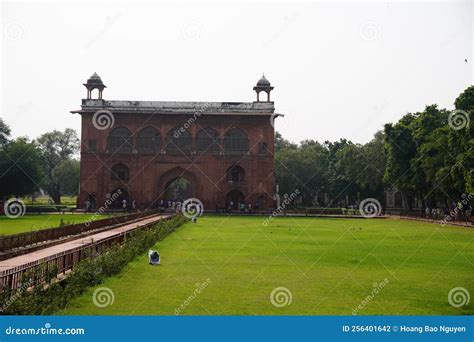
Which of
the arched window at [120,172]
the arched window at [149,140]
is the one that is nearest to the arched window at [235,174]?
the arched window at [149,140]

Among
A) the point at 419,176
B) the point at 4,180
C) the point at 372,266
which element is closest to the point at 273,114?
the point at 419,176

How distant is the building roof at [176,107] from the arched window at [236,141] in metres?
1.77

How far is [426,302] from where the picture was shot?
948 centimetres

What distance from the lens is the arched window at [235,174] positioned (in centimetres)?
4653

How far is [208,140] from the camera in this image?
4662 centimetres

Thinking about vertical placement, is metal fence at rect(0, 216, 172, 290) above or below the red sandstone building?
below

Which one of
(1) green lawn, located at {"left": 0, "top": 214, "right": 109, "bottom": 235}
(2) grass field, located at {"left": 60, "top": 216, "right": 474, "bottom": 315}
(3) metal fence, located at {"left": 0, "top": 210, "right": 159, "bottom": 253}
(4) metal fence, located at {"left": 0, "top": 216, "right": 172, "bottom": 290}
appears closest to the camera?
(4) metal fence, located at {"left": 0, "top": 216, "right": 172, "bottom": 290}

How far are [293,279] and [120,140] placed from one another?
3661cm

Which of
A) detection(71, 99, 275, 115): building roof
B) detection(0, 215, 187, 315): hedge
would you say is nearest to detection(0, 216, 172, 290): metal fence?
detection(0, 215, 187, 315): hedge

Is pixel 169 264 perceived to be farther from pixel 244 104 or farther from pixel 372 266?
pixel 244 104

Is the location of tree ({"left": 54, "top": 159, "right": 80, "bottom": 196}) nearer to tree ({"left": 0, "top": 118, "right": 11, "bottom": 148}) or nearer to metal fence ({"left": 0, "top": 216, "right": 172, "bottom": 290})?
tree ({"left": 0, "top": 118, "right": 11, "bottom": 148})

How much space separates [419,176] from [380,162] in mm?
13919

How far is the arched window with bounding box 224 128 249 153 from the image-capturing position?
46.8m

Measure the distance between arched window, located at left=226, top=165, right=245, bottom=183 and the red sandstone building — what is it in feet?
0.27
